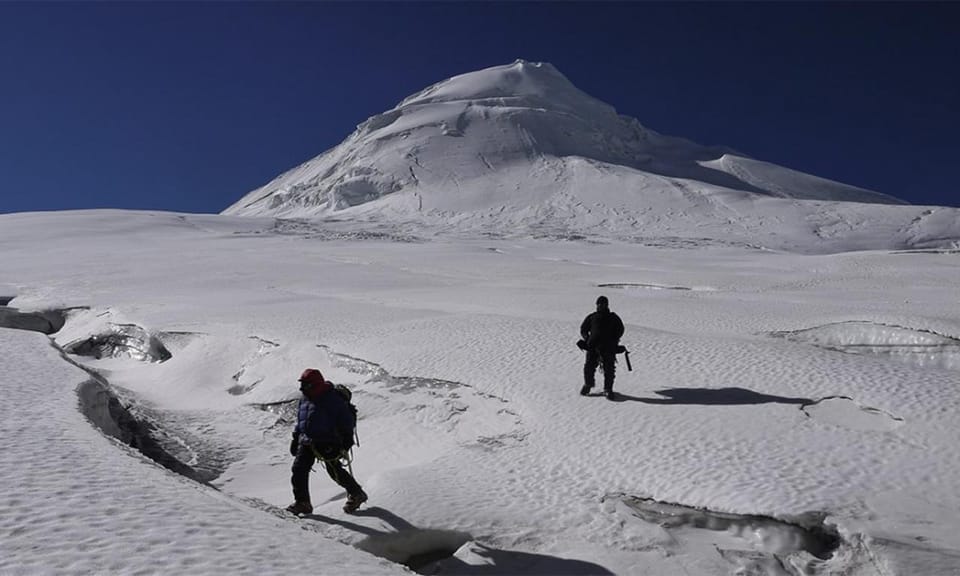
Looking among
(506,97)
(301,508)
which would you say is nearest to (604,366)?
(301,508)

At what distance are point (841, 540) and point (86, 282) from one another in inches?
1489

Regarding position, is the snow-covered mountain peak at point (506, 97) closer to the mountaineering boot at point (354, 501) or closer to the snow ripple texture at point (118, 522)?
the mountaineering boot at point (354, 501)

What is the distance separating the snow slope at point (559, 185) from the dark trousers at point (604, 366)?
67965 millimetres

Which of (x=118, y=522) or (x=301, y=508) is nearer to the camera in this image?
(x=118, y=522)

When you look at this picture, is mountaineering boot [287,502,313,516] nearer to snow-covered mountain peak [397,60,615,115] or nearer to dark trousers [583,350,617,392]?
dark trousers [583,350,617,392]

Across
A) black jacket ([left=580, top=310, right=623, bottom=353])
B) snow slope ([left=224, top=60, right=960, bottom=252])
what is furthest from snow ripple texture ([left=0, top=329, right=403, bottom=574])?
snow slope ([left=224, top=60, right=960, bottom=252])

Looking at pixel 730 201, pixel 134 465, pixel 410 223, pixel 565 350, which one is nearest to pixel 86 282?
pixel 565 350

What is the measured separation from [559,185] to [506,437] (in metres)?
112

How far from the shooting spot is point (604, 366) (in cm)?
1282

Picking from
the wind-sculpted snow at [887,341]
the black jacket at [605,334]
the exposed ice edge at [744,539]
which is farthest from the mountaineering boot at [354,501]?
the wind-sculpted snow at [887,341]

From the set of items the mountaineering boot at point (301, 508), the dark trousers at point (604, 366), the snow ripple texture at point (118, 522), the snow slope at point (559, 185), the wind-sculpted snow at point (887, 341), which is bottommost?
the mountaineering boot at point (301, 508)

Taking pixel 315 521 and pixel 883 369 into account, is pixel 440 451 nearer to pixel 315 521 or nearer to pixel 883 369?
pixel 315 521

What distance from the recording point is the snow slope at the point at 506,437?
6.74 meters

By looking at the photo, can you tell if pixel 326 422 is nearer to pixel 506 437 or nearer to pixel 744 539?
pixel 506 437
